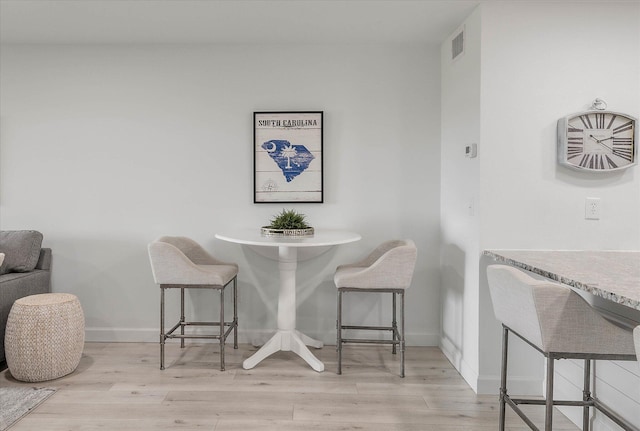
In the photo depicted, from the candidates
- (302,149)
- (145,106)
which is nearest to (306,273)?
(302,149)

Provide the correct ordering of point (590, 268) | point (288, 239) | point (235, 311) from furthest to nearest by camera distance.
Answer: point (235, 311), point (288, 239), point (590, 268)

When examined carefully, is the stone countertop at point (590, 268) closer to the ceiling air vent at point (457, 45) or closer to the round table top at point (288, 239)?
the round table top at point (288, 239)

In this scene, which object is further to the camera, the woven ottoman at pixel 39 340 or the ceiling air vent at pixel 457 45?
the ceiling air vent at pixel 457 45

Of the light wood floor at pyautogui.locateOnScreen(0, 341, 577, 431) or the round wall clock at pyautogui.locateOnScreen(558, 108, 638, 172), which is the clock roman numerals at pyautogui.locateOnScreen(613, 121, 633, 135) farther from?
the light wood floor at pyautogui.locateOnScreen(0, 341, 577, 431)

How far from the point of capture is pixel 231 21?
312cm

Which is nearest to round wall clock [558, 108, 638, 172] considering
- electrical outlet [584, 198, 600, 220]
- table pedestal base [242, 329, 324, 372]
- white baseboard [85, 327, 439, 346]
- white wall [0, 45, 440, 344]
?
electrical outlet [584, 198, 600, 220]

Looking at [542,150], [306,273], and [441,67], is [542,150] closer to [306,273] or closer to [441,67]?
[441,67]

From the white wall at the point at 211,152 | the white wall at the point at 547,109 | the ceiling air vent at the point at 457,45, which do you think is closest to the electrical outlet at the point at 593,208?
the white wall at the point at 547,109

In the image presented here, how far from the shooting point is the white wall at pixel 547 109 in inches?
A: 105

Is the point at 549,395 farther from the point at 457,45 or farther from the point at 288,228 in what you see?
the point at 457,45

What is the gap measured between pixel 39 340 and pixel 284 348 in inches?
59.1

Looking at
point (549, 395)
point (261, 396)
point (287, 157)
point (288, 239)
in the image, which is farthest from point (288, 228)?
point (549, 395)

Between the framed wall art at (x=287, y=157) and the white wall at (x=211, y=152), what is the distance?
7 cm

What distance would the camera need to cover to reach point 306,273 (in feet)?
12.0
